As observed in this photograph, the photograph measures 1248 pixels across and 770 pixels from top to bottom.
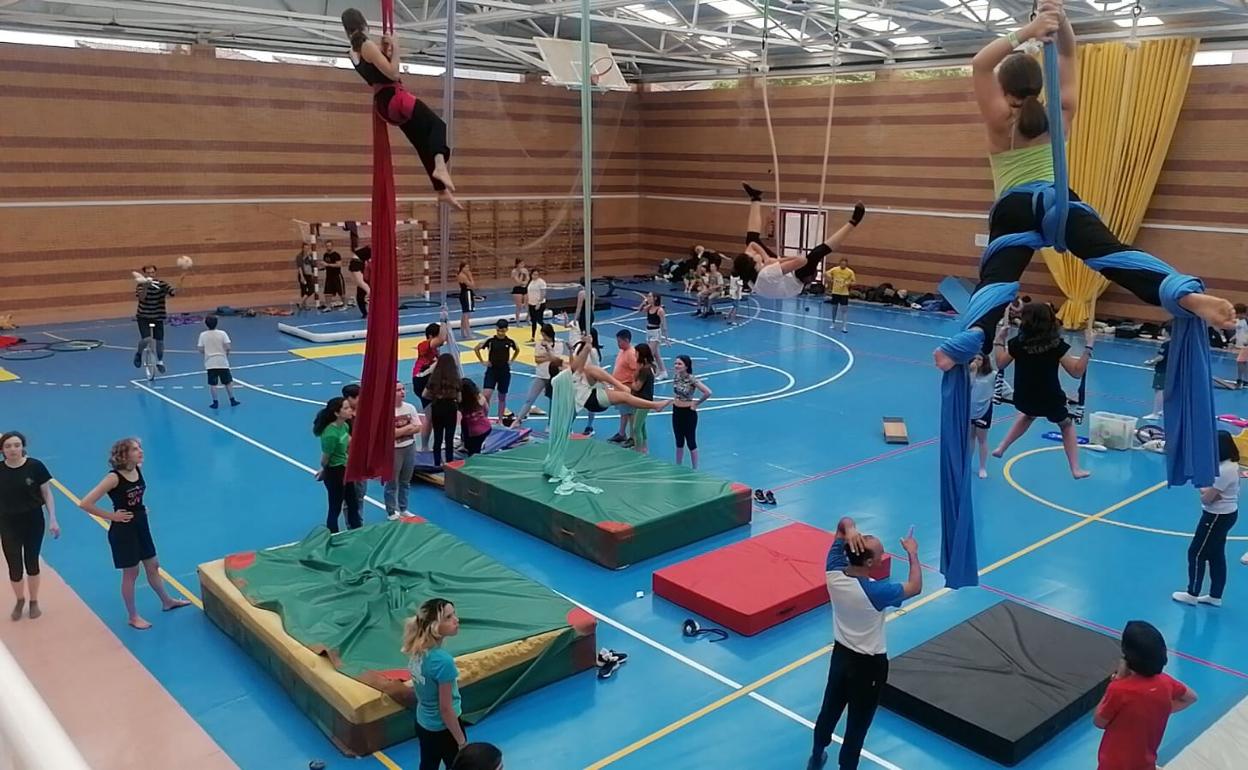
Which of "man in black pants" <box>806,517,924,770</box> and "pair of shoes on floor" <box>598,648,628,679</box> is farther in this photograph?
"pair of shoes on floor" <box>598,648,628,679</box>

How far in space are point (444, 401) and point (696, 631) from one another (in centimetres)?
433

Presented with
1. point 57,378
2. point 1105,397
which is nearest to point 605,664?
point 1105,397

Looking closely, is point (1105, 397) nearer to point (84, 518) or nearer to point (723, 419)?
point (723, 419)

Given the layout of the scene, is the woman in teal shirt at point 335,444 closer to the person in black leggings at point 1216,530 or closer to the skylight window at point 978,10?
the person in black leggings at point 1216,530

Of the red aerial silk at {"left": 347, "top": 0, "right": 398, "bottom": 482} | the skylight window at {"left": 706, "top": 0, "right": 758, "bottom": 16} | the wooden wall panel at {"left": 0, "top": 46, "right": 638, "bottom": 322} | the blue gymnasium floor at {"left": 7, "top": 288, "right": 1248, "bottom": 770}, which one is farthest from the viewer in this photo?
the skylight window at {"left": 706, "top": 0, "right": 758, "bottom": 16}

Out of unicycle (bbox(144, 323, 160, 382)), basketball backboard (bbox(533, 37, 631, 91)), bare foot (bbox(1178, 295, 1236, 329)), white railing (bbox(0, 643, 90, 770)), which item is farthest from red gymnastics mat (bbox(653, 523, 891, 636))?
basketball backboard (bbox(533, 37, 631, 91))

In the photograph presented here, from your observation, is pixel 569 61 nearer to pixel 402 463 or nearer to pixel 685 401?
pixel 685 401

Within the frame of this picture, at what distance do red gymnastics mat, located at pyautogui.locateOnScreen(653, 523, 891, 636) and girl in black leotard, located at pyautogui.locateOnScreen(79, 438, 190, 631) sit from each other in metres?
4.10

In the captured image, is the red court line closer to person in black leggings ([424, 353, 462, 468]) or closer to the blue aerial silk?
person in black leggings ([424, 353, 462, 468])

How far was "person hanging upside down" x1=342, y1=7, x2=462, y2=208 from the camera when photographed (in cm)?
500

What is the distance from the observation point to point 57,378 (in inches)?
601

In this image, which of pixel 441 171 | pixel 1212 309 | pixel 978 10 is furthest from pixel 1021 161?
pixel 978 10

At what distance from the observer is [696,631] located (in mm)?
7633

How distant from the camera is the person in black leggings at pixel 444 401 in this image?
10.3m
